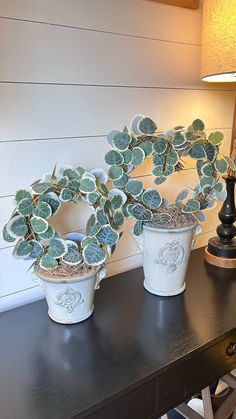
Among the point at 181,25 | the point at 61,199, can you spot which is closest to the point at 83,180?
the point at 61,199

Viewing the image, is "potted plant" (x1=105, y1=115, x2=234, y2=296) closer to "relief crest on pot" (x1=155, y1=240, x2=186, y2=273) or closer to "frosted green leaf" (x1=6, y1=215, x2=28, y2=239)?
"relief crest on pot" (x1=155, y1=240, x2=186, y2=273)

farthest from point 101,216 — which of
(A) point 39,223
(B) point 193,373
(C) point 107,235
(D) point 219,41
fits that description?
(D) point 219,41

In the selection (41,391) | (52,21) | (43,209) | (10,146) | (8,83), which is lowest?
(41,391)

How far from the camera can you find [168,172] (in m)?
1.00

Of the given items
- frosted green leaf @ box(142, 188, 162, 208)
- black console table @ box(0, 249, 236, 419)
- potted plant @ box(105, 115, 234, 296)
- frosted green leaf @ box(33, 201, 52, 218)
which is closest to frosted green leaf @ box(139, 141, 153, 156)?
potted plant @ box(105, 115, 234, 296)

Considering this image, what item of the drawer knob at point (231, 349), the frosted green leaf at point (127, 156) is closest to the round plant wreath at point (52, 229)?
the frosted green leaf at point (127, 156)

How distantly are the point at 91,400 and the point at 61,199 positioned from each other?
0.46 m

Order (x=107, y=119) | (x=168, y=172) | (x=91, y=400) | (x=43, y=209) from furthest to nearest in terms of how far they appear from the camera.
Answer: (x=107, y=119), (x=168, y=172), (x=43, y=209), (x=91, y=400)

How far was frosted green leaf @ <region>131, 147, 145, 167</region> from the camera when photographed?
958 mm

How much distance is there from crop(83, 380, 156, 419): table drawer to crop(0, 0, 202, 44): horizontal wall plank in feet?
3.11

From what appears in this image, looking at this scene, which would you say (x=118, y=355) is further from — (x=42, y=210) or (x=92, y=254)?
(x=42, y=210)

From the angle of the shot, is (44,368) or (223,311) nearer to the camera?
(44,368)

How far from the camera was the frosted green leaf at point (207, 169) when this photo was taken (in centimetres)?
104

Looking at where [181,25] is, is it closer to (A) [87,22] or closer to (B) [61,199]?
(A) [87,22]
